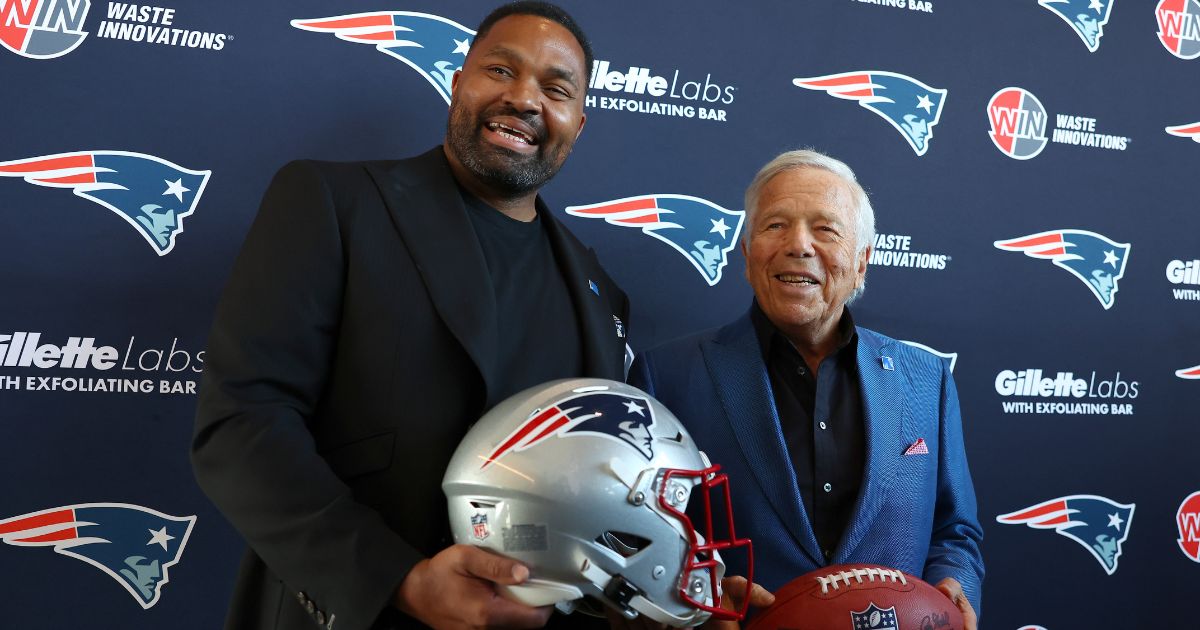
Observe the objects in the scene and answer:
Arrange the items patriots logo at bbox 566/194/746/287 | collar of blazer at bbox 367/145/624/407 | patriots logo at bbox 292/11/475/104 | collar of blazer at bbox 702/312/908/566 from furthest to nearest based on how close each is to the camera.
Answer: patriots logo at bbox 566/194/746/287 < patriots logo at bbox 292/11/475/104 < collar of blazer at bbox 702/312/908/566 < collar of blazer at bbox 367/145/624/407

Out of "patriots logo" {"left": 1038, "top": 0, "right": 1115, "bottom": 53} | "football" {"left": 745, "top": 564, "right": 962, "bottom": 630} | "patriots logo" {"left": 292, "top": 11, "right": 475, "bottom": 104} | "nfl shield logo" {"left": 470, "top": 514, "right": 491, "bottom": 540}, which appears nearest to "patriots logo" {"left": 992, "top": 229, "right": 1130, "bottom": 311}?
"patriots logo" {"left": 1038, "top": 0, "right": 1115, "bottom": 53}

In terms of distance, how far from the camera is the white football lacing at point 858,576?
5.15 feet

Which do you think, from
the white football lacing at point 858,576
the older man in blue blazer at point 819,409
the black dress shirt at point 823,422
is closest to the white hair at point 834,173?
the older man in blue blazer at point 819,409

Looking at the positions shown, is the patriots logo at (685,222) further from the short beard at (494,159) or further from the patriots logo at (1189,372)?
the patriots logo at (1189,372)

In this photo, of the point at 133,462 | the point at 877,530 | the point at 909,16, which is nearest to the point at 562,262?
the point at 877,530

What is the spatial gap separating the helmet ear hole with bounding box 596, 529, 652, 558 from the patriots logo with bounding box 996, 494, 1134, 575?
5.69ft

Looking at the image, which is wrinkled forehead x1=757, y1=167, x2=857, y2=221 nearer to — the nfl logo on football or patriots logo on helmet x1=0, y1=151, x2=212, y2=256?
the nfl logo on football

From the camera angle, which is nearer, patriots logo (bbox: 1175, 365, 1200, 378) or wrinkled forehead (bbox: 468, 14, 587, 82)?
wrinkled forehead (bbox: 468, 14, 587, 82)

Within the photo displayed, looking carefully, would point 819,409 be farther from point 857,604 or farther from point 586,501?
point 586,501

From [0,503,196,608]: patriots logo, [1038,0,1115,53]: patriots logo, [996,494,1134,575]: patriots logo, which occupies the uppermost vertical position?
[1038,0,1115,53]: patriots logo

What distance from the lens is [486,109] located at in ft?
5.29

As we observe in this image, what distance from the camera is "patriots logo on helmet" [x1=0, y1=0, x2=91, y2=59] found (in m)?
1.79

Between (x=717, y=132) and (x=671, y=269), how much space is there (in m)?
0.37

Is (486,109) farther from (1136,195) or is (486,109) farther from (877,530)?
(1136,195)
